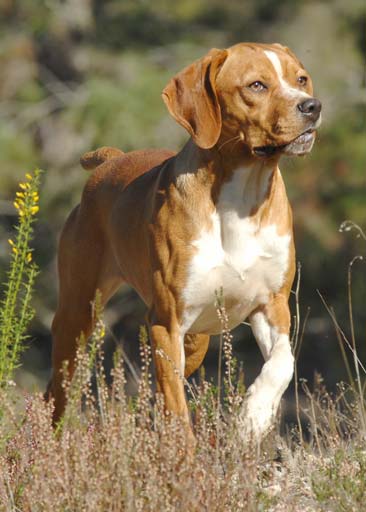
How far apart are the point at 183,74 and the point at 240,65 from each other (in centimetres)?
25

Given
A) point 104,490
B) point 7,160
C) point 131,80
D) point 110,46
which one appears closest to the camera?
point 104,490

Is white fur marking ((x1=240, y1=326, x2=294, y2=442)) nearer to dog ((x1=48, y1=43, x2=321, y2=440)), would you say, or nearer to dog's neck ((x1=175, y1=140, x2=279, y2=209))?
dog ((x1=48, y1=43, x2=321, y2=440))

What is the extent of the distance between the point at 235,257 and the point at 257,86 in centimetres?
72

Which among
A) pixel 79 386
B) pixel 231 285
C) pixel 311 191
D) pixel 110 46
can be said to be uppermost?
pixel 110 46

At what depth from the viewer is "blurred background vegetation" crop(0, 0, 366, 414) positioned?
13719 millimetres

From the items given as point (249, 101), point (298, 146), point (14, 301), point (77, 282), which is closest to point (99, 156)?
point (77, 282)

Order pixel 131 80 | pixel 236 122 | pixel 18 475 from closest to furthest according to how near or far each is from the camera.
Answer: pixel 18 475 → pixel 236 122 → pixel 131 80

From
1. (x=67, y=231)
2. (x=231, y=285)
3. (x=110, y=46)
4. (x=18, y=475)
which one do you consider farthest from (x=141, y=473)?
(x=110, y=46)

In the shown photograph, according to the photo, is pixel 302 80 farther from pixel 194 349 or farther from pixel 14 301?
pixel 194 349

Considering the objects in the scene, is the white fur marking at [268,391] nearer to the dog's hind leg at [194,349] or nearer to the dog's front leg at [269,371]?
the dog's front leg at [269,371]

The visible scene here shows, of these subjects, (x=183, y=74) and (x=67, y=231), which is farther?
(x=67, y=231)

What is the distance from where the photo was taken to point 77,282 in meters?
6.18

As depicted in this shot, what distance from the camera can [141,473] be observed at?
3.85 meters

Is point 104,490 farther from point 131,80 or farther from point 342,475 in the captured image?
point 131,80
